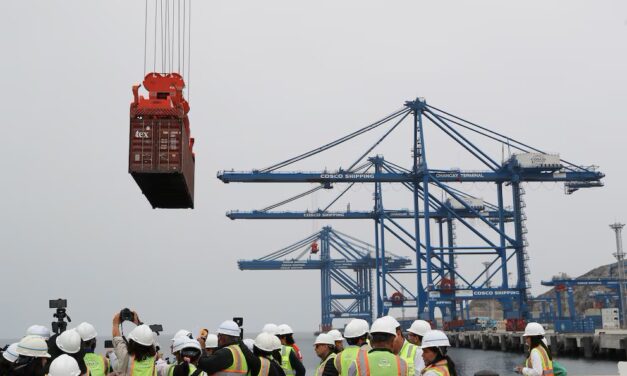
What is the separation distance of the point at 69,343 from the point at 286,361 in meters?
2.86

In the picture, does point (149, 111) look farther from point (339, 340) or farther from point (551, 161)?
point (551, 161)

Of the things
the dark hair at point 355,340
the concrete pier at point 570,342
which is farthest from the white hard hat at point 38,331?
the concrete pier at point 570,342

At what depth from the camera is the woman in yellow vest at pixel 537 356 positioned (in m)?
8.27

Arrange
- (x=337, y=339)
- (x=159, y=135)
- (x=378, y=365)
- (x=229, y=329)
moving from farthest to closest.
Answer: (x=159, y=135) < (x=337, y=339) < (x=229, y=329) < (x=378, y=365)

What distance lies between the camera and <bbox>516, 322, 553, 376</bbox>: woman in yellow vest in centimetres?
827

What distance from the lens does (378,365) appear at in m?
6.17

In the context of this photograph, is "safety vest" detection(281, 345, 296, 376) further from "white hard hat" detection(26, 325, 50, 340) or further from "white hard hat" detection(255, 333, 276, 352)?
"white hard hat" detection(26, 325, 50, 340)

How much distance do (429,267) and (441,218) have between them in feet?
58.4

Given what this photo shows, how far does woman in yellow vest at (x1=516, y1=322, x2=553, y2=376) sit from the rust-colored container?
15350 millimetres

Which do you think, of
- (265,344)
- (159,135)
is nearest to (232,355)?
(265,344)

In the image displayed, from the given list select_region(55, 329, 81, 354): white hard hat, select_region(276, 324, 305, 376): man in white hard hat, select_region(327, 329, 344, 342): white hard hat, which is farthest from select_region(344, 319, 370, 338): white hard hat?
select_region(55, 329, 81, 354): white hard hat

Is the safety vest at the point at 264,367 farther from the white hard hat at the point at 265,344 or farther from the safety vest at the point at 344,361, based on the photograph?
the safety vest at the point at 344,361

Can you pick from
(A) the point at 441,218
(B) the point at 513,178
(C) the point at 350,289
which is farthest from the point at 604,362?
(C) the point at 350,289

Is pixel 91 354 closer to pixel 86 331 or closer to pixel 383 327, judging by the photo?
pixel 86 331
